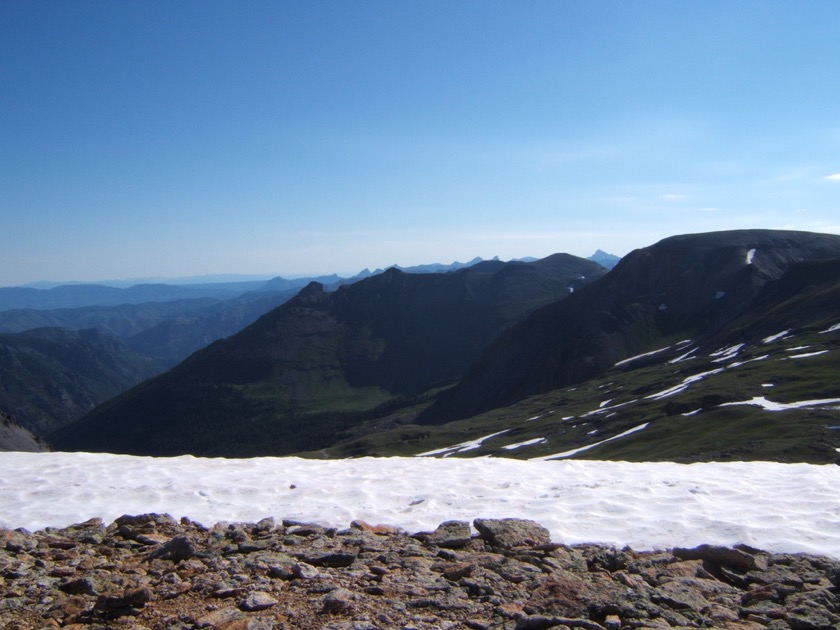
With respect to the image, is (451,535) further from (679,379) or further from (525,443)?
→ (679,379)

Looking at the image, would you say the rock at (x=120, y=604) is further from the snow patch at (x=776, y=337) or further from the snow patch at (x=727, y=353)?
the snow patch at (x=776, y=337)

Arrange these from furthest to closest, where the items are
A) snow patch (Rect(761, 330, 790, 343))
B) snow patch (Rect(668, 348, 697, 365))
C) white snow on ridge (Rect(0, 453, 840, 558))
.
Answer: snow patch (Rect(668, 348, 697, 365))
snow patch (Rect(761, 330, 790, 343))
white snow on ridge (Rect(0, 453, 840, 558))

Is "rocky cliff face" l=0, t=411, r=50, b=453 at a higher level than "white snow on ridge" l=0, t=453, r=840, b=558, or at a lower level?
lower

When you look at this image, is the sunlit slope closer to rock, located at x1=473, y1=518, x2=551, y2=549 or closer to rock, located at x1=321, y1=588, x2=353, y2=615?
Answer: rock, located at x1=473, y1=518, x2=551, y2=549

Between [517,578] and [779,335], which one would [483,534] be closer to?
[517,578]

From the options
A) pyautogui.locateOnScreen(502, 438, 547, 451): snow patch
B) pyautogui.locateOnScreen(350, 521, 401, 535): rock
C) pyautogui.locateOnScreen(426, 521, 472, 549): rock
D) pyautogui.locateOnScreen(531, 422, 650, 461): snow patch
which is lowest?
pyautogui.locateOnScreen(502, 438, 547, 451): snow patch

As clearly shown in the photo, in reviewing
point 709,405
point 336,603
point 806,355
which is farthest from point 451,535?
point 806,355

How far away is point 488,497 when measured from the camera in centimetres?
1417

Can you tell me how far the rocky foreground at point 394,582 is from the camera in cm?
785

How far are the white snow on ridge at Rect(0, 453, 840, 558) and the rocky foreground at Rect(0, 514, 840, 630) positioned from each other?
100cm

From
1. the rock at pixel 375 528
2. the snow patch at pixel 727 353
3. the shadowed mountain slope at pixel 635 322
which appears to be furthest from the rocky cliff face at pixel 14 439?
the shadowed mountain slope at pixel 635 322

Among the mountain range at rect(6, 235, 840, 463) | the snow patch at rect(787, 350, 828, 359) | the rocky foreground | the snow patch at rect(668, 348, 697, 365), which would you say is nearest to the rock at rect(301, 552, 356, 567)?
the rocky foreground

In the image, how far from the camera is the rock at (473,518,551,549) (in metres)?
10.6

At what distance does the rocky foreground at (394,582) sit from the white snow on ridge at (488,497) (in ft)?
3.29
